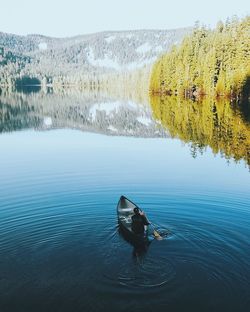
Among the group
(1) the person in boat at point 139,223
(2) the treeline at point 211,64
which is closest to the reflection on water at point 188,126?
(2) the treeline at point 211,64

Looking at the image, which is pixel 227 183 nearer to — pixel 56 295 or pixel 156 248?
pixel 156 248

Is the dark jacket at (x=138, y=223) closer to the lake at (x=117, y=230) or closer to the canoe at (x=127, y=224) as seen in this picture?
the canoe at (x=127, y=224)

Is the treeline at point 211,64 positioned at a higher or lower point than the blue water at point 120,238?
higher

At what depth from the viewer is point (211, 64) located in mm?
112250

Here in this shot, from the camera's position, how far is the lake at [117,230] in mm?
14703

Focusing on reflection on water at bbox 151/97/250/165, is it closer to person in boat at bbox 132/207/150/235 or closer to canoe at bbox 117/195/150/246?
canoe at bbox 117/195/150/246

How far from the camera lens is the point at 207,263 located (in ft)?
56.5

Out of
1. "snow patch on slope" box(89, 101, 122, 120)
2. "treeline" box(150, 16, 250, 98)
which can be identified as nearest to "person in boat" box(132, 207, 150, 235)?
"snow patch on slope" box(89, 101, 122, 120)

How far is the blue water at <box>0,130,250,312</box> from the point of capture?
1459 centimetres

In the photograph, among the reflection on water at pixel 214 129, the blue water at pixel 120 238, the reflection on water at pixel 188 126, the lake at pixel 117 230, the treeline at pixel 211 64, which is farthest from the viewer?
the treeline at pixel 211 64

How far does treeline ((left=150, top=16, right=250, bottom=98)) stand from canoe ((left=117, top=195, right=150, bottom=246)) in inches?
3055

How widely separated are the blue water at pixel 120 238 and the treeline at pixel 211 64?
67.0 m

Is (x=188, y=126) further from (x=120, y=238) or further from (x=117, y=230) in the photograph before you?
(x=120, y=238)

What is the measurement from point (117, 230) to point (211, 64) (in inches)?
3893
